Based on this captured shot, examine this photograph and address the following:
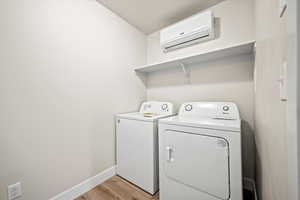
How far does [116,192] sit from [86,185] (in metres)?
0.36

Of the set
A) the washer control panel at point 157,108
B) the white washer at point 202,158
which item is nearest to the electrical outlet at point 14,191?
the white washer at point 202,158

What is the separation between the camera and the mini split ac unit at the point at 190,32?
1.48m

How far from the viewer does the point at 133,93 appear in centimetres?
204

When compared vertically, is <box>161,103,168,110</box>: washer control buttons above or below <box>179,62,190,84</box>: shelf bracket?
below

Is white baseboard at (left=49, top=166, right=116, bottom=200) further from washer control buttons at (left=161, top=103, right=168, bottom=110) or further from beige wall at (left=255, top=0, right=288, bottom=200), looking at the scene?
beige wall at (left=255, top=0, right=288, bottom=200)

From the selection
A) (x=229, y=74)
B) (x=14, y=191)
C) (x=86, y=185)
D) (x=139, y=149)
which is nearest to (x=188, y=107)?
(x=229, y=74)

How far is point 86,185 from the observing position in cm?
140

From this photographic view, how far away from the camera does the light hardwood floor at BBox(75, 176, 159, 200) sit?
133 cm

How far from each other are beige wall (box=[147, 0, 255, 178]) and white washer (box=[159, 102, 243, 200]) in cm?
28

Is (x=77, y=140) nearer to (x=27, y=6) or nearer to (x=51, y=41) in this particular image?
(x=51, y=41)

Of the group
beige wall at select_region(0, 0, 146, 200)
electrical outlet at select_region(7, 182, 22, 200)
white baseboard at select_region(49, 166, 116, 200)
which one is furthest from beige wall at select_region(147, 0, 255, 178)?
electrical outlet at select_region(7, 182, 22, 200)

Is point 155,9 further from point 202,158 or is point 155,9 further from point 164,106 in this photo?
point 202,158

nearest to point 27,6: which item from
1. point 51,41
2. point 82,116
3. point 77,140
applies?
point 51,41

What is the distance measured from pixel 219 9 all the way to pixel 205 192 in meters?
2.07
